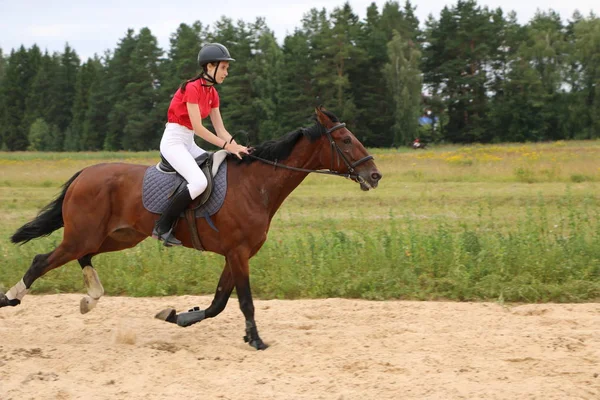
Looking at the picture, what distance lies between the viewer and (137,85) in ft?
239

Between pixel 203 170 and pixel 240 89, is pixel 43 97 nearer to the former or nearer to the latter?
pixel 240 89

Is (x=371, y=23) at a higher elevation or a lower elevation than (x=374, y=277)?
higher

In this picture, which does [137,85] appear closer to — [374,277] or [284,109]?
[284,109]

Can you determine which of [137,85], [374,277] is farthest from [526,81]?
[374,277]

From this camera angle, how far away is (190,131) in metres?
6.94

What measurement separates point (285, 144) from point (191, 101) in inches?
40.7

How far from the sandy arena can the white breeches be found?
1.62 meters

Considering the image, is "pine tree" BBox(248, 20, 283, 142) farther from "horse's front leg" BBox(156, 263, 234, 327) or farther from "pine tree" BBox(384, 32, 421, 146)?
"horse's front leg" BBox(156, 263, 234, 327)

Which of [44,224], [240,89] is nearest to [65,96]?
[240,89]

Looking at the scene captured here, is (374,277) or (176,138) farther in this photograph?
(374,277)

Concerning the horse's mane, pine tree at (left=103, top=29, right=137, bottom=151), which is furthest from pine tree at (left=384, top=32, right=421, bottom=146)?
the horse's mane

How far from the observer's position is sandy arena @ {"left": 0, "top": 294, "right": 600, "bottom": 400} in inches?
203

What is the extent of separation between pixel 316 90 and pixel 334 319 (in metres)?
52.8

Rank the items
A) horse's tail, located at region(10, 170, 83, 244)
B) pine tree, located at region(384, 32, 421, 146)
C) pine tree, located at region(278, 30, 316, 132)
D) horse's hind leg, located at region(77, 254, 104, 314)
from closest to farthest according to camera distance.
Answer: horse's hind leg, located at region(77, 254, 104, 314) → horse's tail, located at region(10, 170, 83, 244) → pine tree, located at region(278, 30, 316, 132) → pine tree, located at region(384, 32, 421, 146)
